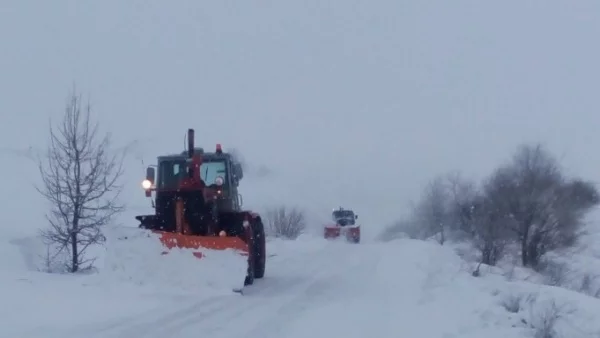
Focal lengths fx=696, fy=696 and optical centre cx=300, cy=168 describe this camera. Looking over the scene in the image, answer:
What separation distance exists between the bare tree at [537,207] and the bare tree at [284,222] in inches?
780

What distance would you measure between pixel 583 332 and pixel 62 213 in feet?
46.2

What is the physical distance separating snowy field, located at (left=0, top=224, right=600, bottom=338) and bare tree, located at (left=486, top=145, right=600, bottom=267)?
872 inches

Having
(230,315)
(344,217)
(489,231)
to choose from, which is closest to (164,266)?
(230,315)

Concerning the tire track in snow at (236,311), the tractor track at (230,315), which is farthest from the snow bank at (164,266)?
the tire track in snow at (236,311)

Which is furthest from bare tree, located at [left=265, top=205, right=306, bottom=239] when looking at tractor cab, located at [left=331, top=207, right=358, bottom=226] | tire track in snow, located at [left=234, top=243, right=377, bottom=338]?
tire track in snow, located at [left=234, top=243, right=377, bottom=338]

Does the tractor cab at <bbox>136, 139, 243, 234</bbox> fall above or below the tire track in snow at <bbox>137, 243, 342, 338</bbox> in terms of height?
above

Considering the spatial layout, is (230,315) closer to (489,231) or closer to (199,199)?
(199,199)

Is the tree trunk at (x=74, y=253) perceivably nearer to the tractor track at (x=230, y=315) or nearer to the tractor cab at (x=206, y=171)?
the tractor cab at (x=206, y=171)

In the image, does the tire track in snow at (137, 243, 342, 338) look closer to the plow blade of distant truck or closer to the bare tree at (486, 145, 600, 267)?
the plow blade of distant truck

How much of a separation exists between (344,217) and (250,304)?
37954 mm

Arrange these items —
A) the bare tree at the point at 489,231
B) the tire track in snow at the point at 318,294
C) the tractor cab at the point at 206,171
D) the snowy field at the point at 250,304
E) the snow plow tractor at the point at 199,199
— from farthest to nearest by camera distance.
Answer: the bare tree at the point at 489,231 < the tractor cab at the point at 206,171 < the snow plow tractor at the point at 199,199 < the tire track in snow at the point at 318,294 < the snowy field at the point at 250,304

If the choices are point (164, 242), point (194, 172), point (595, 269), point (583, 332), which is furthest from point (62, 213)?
point (595, 269)

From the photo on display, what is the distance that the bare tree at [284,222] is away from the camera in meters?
54.5

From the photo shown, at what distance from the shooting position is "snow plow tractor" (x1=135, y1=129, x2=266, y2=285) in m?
13.3
